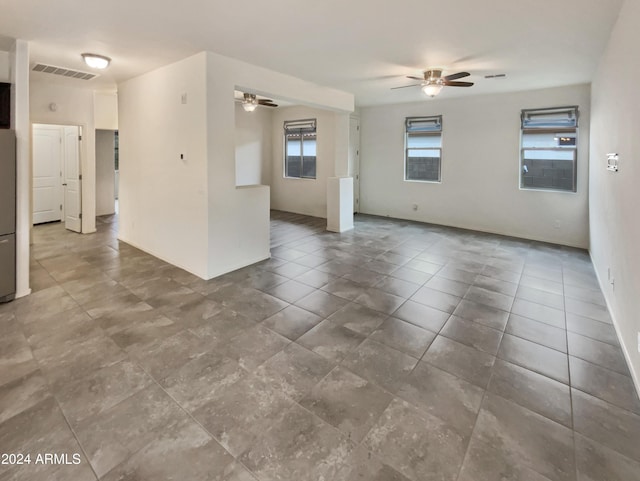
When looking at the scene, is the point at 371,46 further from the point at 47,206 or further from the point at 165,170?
the point at 47,206

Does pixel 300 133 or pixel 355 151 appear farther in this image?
pixel 300 133

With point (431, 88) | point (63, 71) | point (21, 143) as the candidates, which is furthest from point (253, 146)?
point (21, 143)

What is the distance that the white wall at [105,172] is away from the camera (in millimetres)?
8111

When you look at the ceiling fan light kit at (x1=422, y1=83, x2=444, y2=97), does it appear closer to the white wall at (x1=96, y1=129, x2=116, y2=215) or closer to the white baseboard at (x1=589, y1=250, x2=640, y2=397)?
the white baseboard at (x1=589, y1=250, x2=640, y2=397)

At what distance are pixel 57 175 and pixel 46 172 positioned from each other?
21 cm

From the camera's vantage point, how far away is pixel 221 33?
3.36 meters

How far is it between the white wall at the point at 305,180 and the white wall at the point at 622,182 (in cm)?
533

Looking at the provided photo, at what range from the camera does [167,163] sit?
470 centimetres

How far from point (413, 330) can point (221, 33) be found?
3313 mm

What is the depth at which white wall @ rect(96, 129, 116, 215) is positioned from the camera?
811cm

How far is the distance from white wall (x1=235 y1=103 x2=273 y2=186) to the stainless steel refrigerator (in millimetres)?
5396

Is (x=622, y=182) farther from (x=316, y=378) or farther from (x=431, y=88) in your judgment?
(x=316, y=378)

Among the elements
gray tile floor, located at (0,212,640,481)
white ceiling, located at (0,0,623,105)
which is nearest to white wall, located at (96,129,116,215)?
white ceiling, located at (0,0,623,105)

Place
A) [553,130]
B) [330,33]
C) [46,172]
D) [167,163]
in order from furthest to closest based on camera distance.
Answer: [46,172] < [553,130] < [167,163] < [330,33]
